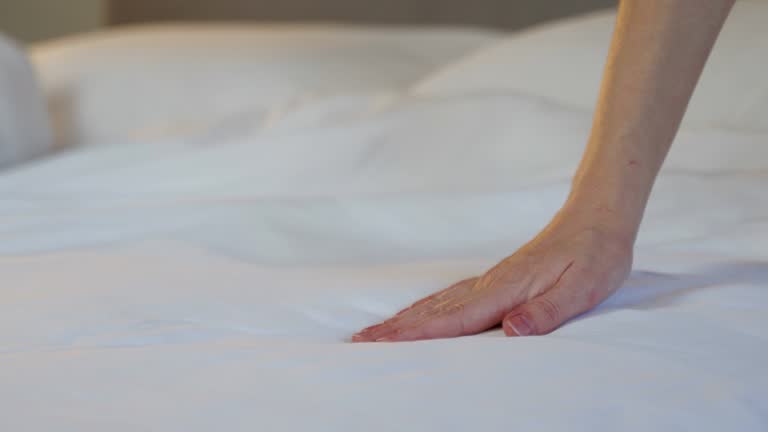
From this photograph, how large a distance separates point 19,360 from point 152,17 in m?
1.99

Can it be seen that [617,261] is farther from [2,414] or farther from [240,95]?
[240,95]

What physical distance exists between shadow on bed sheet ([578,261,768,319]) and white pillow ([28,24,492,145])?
97cm

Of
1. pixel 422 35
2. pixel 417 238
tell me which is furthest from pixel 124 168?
pixel 422 35

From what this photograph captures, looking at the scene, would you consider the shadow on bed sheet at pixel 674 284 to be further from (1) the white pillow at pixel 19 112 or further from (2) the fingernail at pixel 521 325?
(1) the white pillow at pixel 19 112

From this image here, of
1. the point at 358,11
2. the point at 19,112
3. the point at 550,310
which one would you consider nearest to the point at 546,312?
the point at 550,310

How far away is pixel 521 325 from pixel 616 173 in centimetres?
14

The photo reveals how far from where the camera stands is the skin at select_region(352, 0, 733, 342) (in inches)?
22.3

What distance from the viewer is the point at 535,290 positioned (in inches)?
22.5

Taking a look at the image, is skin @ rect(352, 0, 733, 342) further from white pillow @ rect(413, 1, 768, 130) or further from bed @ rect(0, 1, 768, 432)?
white pillow @ rect(413, 1, 768, 130)

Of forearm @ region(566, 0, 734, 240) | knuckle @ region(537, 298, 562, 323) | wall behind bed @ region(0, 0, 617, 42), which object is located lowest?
knuckle @ region(537, 298, 562, 323)

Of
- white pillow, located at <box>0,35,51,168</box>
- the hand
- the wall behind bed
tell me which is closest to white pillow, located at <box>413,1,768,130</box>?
the hand

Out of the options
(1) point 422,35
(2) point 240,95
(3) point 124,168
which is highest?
(1) point 422,35

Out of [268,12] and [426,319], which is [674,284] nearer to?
[426,319]

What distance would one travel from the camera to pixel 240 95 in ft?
5.11
